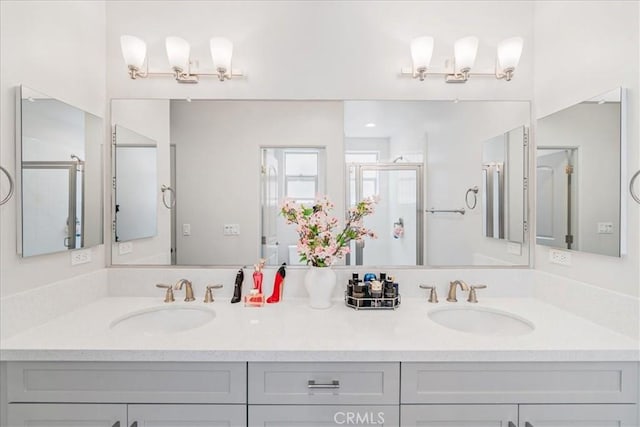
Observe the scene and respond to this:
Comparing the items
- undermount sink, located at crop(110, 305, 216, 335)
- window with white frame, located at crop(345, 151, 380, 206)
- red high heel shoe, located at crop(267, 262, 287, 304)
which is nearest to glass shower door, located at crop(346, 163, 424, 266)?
window with white frame, located at crop(345, 151, 380, 206)

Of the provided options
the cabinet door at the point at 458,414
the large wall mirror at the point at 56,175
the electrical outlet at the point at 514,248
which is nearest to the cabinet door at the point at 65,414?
the large wall mirror at the point at 56,175

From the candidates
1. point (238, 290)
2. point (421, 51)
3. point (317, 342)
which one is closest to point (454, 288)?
point (317, 342)

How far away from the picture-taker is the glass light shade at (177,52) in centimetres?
164

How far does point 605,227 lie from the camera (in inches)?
50.7

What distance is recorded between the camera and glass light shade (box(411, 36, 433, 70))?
1.65 meters

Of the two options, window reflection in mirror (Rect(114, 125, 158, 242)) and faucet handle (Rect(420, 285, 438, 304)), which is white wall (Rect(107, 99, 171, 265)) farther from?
faucet handle (Rect(420, 285, 438, 304))

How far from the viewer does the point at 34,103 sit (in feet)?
4.18

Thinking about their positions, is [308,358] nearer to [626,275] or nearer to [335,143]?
[335,143]

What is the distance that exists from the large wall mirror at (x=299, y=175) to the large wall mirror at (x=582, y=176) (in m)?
0.17

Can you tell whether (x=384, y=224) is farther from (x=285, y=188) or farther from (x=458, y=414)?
(x=458, y=414)

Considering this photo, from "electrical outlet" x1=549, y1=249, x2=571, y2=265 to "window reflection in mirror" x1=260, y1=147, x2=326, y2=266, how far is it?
1218mm

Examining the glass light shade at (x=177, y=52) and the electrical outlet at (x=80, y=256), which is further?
the glass light shade at (x=177, y=52)

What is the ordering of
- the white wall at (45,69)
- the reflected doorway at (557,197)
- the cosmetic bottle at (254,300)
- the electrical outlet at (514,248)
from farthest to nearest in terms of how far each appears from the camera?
the electrical outlet at (514,248) < the cosmetic bottle at (254,300) < the reflected doorway at (557,197) < the white wall at (45,69)

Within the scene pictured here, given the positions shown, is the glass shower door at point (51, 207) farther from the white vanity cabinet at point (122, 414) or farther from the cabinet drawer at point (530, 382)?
the cabinet drawer at point (530, 382)
